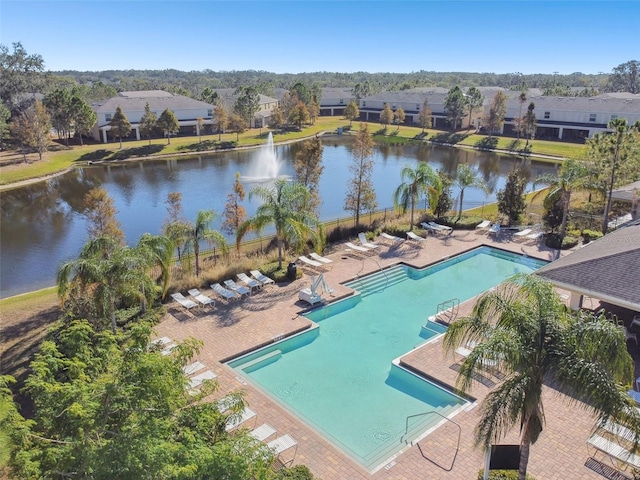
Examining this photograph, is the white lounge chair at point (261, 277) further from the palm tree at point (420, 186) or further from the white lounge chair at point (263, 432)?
the palm tree at point (420, 186)

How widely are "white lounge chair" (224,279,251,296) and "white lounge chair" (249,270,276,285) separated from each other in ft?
3.19

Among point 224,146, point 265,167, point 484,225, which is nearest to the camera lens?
point 484,225

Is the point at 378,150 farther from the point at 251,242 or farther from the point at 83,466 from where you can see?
the point at 83,466

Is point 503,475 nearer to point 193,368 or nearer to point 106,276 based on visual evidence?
point 193,368

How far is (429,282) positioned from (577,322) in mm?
14190

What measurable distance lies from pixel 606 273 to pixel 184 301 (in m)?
15.8

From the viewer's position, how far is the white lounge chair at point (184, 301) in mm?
19303

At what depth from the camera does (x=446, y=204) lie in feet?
101

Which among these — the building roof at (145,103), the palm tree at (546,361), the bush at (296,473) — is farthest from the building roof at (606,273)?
the building roof at (145,103)

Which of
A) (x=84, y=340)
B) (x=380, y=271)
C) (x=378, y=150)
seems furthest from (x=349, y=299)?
(x=378, y=150)

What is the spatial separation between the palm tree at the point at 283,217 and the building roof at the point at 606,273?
10.4 metres

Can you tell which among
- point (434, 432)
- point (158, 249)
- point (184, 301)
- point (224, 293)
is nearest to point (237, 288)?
point (224, 293)

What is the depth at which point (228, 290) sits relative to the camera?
20.9 meters

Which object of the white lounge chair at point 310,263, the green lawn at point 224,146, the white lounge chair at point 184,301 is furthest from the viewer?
the green lawn at point 224,146
